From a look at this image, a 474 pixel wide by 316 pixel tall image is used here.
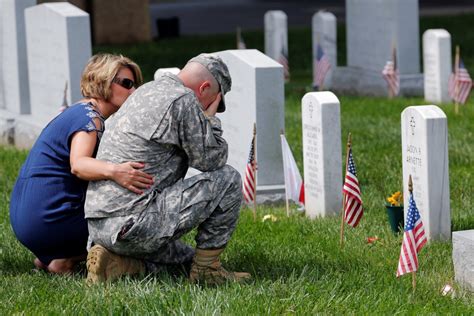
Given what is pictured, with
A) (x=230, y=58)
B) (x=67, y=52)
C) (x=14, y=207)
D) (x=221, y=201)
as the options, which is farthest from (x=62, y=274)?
(x=67, y=52)

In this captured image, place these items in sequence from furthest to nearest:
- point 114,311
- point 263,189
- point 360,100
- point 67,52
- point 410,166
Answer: point 360,100
point 67,52
point 263,189
point 410,166
point 114,311

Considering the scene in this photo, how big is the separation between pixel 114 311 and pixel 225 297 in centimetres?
56

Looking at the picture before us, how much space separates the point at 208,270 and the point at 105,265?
554mm

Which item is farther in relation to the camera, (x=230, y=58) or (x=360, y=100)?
(x=360, y=100)

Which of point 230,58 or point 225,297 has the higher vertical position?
point 230,58

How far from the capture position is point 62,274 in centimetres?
675

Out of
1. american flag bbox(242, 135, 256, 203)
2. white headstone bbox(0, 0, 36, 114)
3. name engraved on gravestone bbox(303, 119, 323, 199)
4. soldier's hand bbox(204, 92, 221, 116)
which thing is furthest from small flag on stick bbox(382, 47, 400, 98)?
soldier's hand bbox(204, 92, 221, 116)

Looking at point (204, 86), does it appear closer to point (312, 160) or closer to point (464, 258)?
point (464, 258)

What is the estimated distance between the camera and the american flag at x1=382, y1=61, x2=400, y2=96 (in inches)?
588

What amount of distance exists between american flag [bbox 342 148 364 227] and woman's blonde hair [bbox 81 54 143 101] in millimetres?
1612

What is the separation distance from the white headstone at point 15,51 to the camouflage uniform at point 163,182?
683 cm

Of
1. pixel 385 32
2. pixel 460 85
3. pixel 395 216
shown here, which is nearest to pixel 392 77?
pixel 385 32

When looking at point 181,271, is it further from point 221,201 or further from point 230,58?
point 230,58

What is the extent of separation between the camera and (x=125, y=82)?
6.67 m
